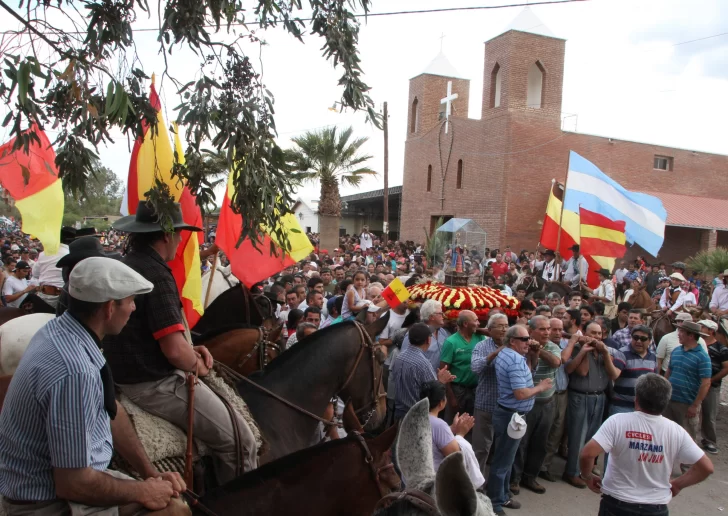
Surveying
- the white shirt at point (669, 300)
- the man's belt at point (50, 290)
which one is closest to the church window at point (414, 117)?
the white shirt at point (669, 300)

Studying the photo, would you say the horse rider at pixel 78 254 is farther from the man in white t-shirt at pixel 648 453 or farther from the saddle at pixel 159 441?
the man in white t-shirt at pixel 648 453

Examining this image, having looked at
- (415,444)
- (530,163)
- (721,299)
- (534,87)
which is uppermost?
(534,87)

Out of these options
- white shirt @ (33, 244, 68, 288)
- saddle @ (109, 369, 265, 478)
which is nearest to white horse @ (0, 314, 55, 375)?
saddle @ (109, 369, 265, 478)

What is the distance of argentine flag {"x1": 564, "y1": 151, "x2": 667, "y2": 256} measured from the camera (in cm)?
1253

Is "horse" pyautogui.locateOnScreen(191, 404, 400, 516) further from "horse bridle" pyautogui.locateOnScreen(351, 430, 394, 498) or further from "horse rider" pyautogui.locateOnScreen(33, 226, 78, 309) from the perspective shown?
"horse rider" pyautogui.locateOnScreen(33, 226, 78, 309)

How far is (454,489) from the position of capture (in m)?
1.49

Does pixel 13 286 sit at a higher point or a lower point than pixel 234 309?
lower

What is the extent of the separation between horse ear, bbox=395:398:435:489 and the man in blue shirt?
418 cm

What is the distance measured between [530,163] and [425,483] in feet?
87.6

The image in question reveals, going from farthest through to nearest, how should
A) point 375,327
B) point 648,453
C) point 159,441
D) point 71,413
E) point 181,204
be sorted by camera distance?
point 181,204
point 375,327
point 648,453
point 159,441
point 71,413

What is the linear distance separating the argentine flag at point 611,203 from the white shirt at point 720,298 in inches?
58.3

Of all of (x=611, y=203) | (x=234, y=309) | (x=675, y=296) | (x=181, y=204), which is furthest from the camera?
(x=675, y=296)

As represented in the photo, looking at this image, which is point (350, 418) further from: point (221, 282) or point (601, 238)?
point (601, 238)

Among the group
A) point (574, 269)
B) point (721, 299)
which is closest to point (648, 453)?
point (721, 299)
